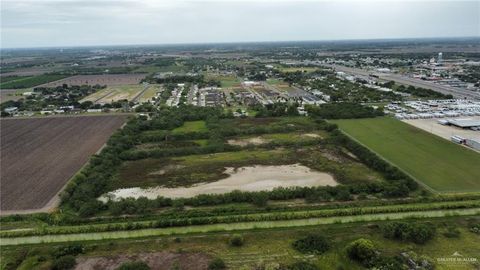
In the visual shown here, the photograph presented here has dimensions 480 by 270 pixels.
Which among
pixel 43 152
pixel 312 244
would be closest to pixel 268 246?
pixel 312 244

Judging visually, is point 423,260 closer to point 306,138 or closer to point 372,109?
point 306,138

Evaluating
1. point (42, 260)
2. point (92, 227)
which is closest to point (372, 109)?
point (92, 227)

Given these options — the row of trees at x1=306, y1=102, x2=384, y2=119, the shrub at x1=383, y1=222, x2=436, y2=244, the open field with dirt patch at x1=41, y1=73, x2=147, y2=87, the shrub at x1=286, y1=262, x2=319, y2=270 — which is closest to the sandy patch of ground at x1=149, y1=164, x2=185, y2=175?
the shrub at x1=286, y1=262, x2=319, y2=270

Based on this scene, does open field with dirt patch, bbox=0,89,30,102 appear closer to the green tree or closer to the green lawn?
the green lawn

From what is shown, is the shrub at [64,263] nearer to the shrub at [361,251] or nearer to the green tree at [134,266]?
the green tree at [134,266]

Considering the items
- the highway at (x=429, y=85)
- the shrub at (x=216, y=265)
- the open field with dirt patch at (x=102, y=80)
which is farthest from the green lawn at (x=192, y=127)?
the open field with dirt patch at (x=102, y=80)

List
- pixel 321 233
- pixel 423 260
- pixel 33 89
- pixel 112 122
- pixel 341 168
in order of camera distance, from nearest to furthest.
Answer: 1. pixel 423 260
2. pixel 321 233
3. pixel 341 168
4. pixel 112 122
5. pixel 33 89

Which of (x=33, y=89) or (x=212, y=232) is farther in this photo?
(x=33, y=89)
